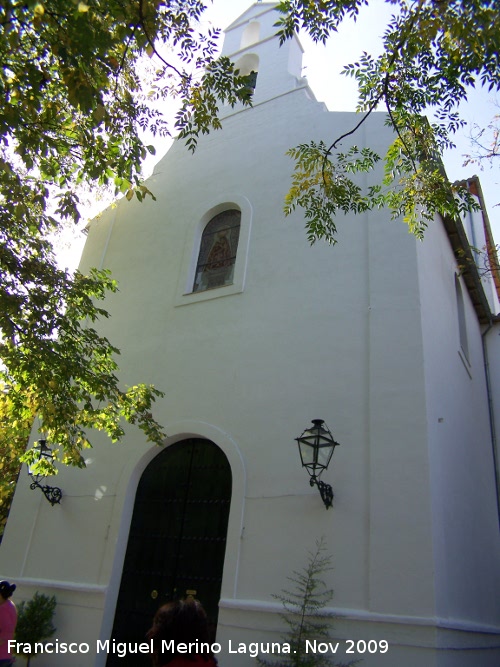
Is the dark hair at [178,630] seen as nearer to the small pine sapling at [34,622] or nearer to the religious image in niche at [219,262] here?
the small pine sapling at [34,622]

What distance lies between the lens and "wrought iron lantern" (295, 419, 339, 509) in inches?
256

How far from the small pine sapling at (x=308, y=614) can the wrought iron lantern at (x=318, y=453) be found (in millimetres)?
530

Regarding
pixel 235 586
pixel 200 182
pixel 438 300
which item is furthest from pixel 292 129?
pixel 235 586

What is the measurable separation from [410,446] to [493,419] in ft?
18.9

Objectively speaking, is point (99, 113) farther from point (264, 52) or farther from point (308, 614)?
point (264, 52)

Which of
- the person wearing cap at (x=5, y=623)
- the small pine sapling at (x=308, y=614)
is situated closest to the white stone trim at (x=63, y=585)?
the person wearing cap at (x=5, y=623)

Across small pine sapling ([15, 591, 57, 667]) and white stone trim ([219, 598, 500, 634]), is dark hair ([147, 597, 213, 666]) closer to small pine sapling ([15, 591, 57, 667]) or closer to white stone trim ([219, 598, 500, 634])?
white stone trim ([219, 598, 500, 634])

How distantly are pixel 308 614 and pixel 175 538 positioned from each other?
7.30 ft

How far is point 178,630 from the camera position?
9.96 ft

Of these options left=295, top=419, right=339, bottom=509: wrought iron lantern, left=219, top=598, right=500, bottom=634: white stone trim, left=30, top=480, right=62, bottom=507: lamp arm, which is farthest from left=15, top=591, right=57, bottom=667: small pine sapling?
left=295, top=419, right=339, bottom=509: wrought iron lantern

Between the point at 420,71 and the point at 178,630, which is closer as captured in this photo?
the point at 178,630

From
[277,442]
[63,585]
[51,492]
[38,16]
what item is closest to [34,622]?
[63,585]

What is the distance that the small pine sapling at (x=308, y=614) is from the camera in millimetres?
5801

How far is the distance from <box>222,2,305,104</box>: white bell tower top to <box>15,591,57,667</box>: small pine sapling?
29.8 ft
